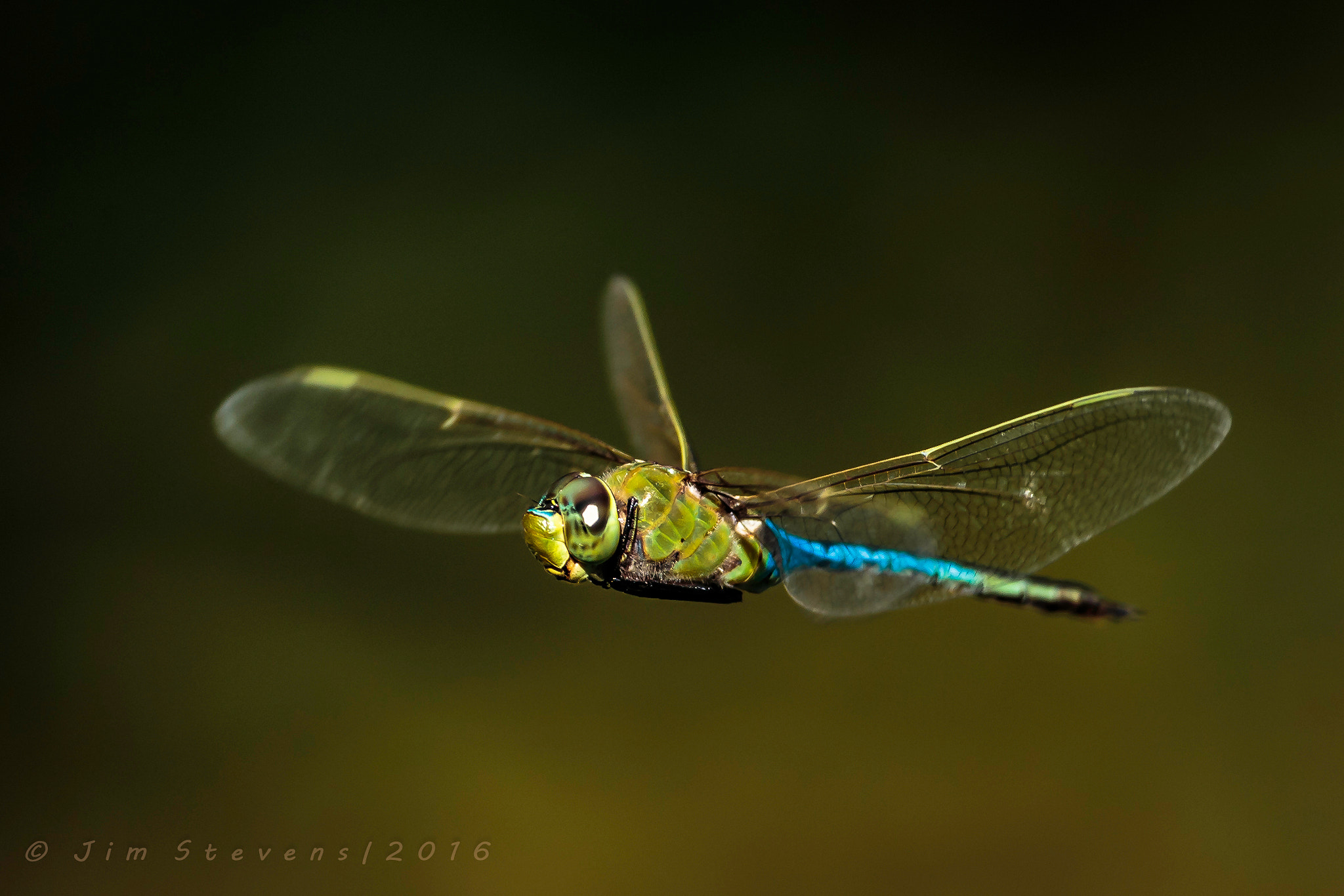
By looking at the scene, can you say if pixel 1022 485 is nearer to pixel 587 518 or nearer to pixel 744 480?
→ pixel 744 480

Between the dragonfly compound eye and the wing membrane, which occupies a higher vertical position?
the wing membrane

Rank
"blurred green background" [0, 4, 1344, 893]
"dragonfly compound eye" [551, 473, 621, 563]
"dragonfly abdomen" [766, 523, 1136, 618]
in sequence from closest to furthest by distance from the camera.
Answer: "dragonfly compound eye" [551, 473, 621, 563] → "dragonfly abdomen" [766, 523, 1136, 618] → "blurred green background" [0, 4, 1344, 893]

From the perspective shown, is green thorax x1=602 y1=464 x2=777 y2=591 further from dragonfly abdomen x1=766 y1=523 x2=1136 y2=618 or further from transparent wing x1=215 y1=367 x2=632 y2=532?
transparent wing x1=215 y1=367 x2=632 y2=532

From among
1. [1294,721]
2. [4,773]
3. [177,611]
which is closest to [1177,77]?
[1294,721]

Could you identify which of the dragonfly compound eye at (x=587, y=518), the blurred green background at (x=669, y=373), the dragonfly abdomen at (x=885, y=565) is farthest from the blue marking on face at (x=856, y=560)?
the blurred green background at (x=669, y=373)

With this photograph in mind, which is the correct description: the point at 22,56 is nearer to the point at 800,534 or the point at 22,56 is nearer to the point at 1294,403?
the point at 800,534

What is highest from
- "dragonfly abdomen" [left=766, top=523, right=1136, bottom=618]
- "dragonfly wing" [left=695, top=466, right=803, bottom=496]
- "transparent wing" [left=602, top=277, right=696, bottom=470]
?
"transparent wing" [left=602, top=277, right=696, bottom=470]

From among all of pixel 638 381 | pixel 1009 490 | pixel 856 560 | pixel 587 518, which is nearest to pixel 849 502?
pixel 856 560

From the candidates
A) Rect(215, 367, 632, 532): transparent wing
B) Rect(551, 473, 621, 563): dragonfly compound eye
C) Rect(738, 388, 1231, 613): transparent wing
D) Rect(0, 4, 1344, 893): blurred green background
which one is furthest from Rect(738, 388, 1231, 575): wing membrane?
Rect(0, 4, 1344, 893): blurred green background
